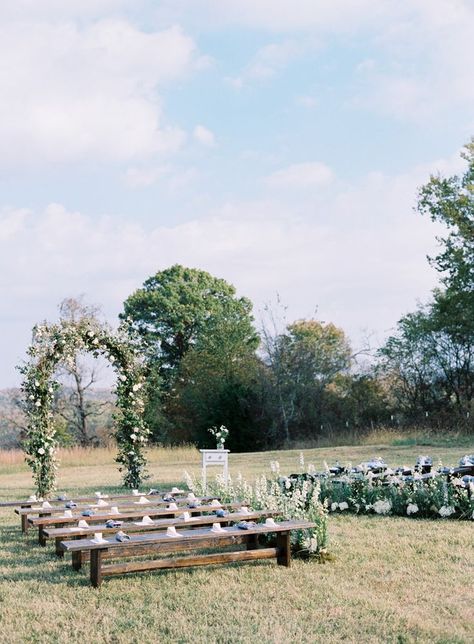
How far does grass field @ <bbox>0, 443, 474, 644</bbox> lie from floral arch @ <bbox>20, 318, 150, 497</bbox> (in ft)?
13.4

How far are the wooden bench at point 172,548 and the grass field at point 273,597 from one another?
0.12 metres

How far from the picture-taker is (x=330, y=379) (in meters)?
31.8

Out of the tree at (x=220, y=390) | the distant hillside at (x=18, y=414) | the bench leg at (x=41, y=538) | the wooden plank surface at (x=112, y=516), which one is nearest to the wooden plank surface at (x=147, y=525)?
the wooden plank surface at (x=112, y=516)

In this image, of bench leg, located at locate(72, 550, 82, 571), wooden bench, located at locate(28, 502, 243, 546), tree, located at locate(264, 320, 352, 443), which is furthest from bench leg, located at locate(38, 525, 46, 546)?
tree, located at locate(264, 320, 352, 443)

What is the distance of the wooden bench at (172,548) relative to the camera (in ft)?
21.2

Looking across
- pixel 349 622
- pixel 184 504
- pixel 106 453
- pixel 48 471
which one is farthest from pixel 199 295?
pixel 349 622

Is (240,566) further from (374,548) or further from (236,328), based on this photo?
→ (236,328)

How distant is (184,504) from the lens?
30.9ft

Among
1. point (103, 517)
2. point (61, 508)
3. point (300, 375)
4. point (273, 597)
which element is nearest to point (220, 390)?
point (300, 375)

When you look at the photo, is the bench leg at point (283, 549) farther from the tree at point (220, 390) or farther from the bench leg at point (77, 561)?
the tree at point (220, 390)

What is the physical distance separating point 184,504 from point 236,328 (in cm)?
2735

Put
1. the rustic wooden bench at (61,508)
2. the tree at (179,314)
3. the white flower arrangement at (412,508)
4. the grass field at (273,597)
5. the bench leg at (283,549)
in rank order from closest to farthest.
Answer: the grass field at (273,597) < the bench leg at (283,549) < the rustic wooden bench at (61,508) < the white flower arrangement at (412,508) < the tree at (179,314)

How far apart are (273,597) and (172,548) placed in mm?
1101

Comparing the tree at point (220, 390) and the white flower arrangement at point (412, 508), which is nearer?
the white flower arrangement at point (412, 508)
